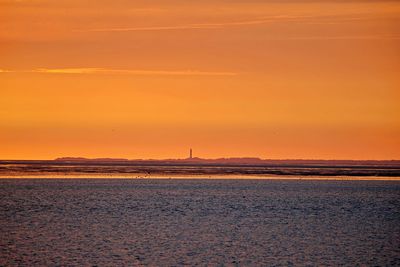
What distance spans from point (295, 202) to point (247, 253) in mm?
51307

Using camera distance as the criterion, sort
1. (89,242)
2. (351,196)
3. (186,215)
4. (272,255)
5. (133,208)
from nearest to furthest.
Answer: (272,255)
(89,242)
(186,215)
(133,208)
(351,196)

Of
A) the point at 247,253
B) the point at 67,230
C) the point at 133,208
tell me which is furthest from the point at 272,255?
the point at 133,208

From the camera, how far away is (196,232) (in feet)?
186

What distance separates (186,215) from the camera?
71.6m

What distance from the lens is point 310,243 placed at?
51469 millimetres

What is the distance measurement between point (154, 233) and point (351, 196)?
197 feet

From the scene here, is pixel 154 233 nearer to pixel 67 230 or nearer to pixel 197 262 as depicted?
pixel 67 230

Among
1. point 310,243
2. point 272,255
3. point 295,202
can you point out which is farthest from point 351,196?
point 272,255

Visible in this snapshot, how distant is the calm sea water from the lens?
43500mm

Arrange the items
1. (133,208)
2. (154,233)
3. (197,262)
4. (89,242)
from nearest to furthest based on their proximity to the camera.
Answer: (197,262) → (89,242) → (154,233) → (133,208)

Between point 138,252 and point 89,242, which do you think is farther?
point 89,242

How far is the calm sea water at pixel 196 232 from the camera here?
43500 mm

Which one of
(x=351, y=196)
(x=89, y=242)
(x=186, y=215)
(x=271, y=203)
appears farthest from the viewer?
(x=351, y=196)

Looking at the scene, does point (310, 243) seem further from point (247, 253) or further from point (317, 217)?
point (317, 217)
